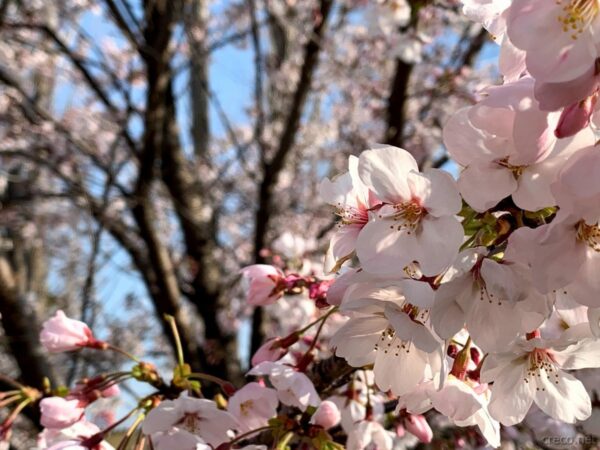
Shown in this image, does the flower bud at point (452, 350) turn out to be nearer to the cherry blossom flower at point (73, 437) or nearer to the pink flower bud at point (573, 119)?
the pink flower bud at point (573, 119)

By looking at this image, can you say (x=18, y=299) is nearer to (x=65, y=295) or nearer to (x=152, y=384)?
(x=152, y=384)

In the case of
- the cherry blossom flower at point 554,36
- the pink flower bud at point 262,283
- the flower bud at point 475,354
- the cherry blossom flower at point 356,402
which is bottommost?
the cherry blossom flower at point 356,402

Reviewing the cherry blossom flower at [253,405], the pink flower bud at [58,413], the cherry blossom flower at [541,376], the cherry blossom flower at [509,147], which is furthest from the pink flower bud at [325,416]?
the cherry blossom flower at [509,147]

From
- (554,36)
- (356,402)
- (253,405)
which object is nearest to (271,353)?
(253,405)

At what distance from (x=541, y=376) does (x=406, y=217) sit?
1.11ft

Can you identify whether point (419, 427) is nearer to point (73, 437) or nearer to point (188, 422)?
point (188, 422)

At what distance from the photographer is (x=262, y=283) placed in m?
1.17

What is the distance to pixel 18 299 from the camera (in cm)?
285

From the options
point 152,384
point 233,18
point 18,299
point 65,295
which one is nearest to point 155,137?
point 18,299

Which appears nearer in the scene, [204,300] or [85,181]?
[204,300]

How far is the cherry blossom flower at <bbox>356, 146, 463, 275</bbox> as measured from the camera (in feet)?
2.46

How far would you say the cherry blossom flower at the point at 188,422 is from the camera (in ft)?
3.35

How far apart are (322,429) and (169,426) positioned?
0.26 m

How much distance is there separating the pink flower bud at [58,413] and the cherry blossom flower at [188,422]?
210 mm
